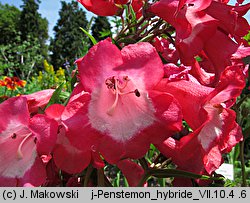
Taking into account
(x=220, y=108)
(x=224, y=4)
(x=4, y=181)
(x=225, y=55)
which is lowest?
(x=4, y=181)

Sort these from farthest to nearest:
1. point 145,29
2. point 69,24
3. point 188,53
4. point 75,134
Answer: point 69,24 < point 145,29 < point 188,53 < point 75,134

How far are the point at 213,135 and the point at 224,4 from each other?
0.26 m

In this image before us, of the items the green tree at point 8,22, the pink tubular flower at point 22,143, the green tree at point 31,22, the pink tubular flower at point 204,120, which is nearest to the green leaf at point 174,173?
the pink tubular flower at point 204,120

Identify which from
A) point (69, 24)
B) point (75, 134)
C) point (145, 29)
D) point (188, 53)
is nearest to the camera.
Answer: point (75, 134)

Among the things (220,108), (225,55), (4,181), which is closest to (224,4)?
(225,55)

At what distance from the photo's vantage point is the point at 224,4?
2.22 ft

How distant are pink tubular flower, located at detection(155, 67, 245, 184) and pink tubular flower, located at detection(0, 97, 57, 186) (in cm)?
21

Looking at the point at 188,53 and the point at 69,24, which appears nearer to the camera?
the point at 188,53

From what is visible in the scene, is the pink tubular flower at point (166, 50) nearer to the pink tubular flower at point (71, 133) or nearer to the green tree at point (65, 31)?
the pink tubular flower at point (71, 133)

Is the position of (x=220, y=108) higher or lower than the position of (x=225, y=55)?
lower

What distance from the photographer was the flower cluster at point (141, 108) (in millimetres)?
551

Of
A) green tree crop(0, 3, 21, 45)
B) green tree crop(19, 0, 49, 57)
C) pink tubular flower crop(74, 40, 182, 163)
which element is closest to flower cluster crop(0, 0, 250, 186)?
pink tubular flower crop(74, 40, 182, 163)

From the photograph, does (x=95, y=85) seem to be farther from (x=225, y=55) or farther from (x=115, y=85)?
(x=225, y=55)

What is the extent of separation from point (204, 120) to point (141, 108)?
12 centimetres
